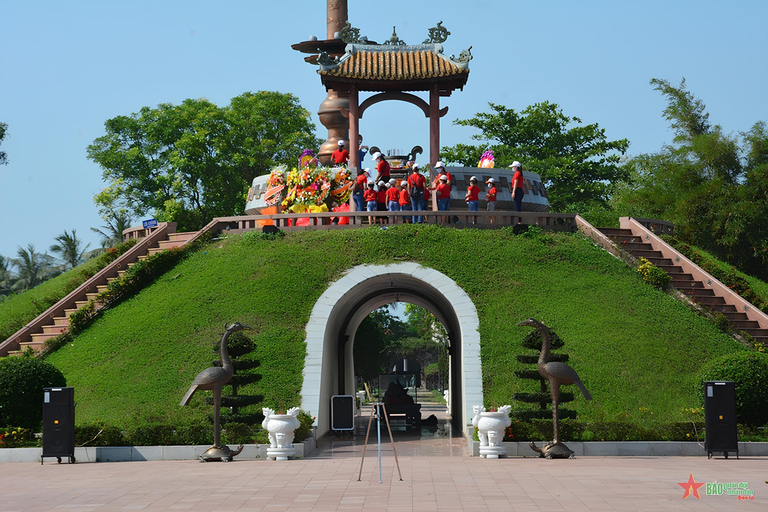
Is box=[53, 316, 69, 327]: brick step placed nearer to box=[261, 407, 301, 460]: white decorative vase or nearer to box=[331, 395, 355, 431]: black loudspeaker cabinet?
box=[331, 395, 355, 431]: black loudspeaker cabinet

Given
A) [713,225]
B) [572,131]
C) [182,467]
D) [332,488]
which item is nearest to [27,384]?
[182,467]

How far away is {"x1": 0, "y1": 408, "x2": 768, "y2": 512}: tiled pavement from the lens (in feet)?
37.3

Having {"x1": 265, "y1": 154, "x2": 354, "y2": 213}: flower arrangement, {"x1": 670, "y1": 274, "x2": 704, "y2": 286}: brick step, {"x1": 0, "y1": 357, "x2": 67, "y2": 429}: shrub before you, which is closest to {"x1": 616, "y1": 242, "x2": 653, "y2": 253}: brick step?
{"x1": 670, "y1": 274, "x2": 704, "y2": 286}: brick step

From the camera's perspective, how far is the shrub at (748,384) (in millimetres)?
18547

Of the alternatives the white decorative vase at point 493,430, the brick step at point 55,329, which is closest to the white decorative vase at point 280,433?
the white decorative vase at point 493,430

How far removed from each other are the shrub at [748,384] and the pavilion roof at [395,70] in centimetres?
1638

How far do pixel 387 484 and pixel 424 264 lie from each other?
11834mm

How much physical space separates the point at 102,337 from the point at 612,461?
1454 centimetres

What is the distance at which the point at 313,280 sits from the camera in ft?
81.0

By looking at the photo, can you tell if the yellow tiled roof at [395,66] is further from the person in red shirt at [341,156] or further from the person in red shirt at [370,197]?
the person in red shirt at [370,197]

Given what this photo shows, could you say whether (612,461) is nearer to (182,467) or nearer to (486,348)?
(486,348)

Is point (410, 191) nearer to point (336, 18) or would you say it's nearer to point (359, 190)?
point (359, 190)

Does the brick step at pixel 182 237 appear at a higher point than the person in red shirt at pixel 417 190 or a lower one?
lower

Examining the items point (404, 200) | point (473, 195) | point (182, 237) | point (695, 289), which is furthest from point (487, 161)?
point (182, 237)
